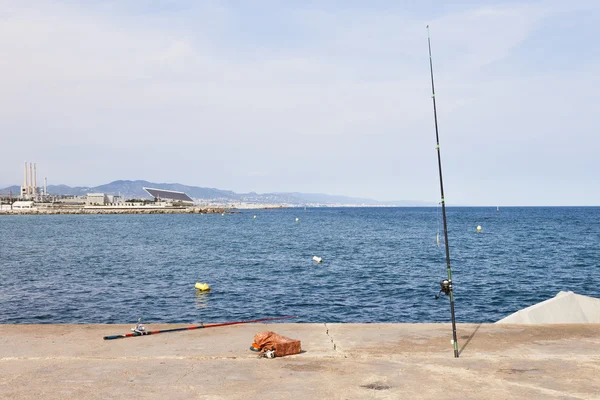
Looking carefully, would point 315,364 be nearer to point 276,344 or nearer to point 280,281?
point 276,344

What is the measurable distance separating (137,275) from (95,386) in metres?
31.4

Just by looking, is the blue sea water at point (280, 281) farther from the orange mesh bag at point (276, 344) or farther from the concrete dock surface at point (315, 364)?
the orange mesh bag at point (276, 344)

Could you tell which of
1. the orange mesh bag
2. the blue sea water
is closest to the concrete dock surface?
the orange mesh bag

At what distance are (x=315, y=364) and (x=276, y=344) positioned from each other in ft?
3.33

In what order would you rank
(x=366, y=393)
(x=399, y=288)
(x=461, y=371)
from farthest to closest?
1. (x=399, y=288)
2. (x=461, y=371)
3. (x=366, y=393)

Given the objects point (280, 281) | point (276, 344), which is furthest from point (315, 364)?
point (280, 281)

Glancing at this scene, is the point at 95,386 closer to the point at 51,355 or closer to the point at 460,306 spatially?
the point at 51,355

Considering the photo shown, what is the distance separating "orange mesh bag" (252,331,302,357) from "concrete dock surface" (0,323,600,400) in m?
0.21

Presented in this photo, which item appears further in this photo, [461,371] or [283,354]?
[283,354]

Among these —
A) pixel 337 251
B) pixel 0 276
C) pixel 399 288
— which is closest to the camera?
pixel 399 288

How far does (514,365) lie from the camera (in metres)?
10.0

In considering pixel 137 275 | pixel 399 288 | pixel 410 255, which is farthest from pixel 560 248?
pixel 137 275

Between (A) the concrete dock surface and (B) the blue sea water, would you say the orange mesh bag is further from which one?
(B) the blue sea water

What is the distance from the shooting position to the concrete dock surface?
28.0 ft
